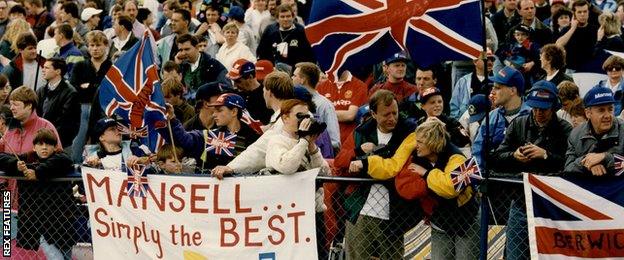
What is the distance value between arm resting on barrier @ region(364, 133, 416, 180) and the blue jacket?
1.02 m

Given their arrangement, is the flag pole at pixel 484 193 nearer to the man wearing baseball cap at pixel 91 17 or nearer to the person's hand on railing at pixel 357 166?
the person's hand on railing at pixel 357 166

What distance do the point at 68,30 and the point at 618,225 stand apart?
10.2m

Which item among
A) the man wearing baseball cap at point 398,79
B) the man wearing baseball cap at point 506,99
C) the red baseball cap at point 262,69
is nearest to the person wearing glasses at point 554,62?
the man wearing baseball cap at point 398,79

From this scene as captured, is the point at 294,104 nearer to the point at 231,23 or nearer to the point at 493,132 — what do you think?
the point at 493,132

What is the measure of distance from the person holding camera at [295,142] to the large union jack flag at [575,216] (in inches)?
64.7

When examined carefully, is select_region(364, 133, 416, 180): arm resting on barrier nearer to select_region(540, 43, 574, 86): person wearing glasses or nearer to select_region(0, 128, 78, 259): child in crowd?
select_region(0, 128, 78, 259): child in crowd

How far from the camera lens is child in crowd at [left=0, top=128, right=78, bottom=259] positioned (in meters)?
14.3

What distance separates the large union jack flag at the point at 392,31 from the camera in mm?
13289

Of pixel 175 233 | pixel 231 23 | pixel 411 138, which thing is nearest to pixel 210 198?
pixel 175 233

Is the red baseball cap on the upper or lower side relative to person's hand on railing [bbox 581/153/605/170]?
lower

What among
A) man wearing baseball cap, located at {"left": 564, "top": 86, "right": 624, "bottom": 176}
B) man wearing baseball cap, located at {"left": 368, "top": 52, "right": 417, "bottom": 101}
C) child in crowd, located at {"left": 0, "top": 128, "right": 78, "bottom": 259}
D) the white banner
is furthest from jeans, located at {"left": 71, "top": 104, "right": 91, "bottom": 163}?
man wearing baseball cap, located at {"left": 564, "top": 86, "right": 624, "bottom": 176}

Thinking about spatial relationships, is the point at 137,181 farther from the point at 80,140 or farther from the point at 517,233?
the point at 80,140

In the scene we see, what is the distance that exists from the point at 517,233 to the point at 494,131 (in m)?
1.92

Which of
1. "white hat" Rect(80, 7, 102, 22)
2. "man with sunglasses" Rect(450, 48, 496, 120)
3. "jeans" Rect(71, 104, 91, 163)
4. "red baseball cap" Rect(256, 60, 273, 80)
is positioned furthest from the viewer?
"white hat" Rect(80, 7, 102, 22)
